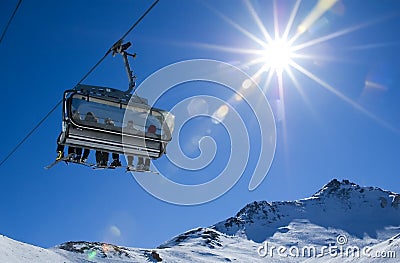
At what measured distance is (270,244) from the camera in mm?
141625

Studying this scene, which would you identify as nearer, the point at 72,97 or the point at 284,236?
the point at 72,97

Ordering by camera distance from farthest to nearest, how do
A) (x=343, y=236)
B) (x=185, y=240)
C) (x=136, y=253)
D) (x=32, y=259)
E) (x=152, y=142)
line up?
(x=343, y=236), (x=185, y=240), (x=136, y=253), (x=32, y=259), (x=152, y=142)

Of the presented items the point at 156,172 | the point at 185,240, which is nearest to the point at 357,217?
the point at 185,240

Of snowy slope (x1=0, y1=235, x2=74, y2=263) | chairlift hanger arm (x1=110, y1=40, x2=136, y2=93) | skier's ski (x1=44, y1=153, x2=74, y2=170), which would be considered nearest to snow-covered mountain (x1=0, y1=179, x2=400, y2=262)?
snowy slope (x1=0, y1=235, x2=74, y2=263)

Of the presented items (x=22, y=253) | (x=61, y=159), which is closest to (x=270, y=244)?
(x=22, y=253)

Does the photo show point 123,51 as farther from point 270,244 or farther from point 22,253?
point 270,244

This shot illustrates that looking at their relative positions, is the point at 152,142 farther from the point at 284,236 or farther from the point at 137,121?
the point at 284,236

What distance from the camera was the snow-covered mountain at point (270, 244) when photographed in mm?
51844

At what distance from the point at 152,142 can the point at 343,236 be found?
508 feet

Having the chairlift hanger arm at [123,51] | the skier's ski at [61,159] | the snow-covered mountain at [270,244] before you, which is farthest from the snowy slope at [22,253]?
the chairlift hanger arm at [123,51]

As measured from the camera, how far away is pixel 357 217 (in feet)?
616

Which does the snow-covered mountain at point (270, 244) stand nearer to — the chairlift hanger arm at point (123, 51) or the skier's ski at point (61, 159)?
the skier's ski at point (61, 159)

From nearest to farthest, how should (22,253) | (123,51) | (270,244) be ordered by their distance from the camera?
(123,51) < (22,253) < (270,244)

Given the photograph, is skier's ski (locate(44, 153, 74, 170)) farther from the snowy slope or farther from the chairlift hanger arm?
the snowy slope
